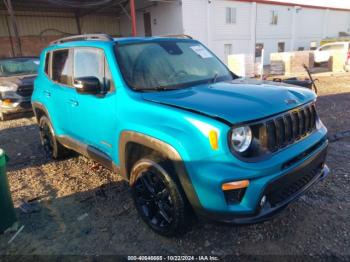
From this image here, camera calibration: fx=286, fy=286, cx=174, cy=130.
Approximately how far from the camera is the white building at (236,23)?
2044cm

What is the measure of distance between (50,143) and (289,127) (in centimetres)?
402

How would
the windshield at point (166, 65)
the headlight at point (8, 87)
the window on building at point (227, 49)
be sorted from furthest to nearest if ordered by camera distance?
the window on building at point (227, 49)
the headlight at point (8, 87)
the windshield at point (166, 65)

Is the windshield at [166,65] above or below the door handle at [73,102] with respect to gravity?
above

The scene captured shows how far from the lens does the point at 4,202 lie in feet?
9.53

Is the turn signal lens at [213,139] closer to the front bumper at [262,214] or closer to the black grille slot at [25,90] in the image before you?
the front bumper at [262,214]

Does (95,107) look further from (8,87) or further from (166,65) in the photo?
(8,87)

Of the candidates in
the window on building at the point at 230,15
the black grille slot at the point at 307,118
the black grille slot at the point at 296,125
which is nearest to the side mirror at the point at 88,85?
the black grille slot at the point at 296,125

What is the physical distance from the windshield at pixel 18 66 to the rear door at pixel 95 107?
6.17 meters

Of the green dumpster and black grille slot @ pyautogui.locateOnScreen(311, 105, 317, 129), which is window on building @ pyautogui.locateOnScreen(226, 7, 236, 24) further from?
the green dumpster

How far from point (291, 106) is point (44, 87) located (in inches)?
145

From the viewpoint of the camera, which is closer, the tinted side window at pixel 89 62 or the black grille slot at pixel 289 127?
the black grille slot at pixel 289 127

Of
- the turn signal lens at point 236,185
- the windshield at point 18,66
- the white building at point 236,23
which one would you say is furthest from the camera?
the white building at point 236,23

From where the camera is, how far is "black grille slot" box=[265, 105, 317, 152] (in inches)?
92.0

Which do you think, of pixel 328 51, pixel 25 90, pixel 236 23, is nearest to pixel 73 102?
pixel 25 90
